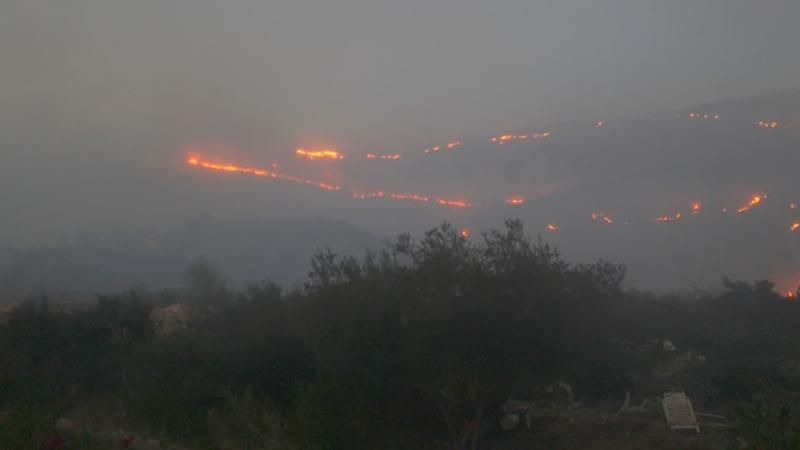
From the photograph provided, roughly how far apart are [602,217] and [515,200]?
64.7ft

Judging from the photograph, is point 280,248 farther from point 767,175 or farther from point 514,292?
point 514,292

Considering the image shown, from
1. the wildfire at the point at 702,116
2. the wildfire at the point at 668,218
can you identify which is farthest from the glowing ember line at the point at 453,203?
the wildfire at the point at 702,116

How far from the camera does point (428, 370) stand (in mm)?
15367

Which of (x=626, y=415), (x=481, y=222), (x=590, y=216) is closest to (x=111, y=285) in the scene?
(x=481, y=222)

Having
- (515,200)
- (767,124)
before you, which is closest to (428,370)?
(515,200)

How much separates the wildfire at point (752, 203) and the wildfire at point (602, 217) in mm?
14372

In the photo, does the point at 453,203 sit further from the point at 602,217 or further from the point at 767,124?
the point at 767,124

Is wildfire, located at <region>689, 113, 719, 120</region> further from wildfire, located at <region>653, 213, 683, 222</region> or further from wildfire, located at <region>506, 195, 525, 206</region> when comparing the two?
wildfire, located at <region>653, 213, 683, 222</region>

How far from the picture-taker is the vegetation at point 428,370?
14.9 metres

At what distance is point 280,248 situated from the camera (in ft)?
292

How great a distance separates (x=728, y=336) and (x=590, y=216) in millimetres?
62278

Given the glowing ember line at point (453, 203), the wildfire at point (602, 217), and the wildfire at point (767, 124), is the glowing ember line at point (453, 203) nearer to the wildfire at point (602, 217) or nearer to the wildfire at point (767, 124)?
the wildfire at point (602, 217)

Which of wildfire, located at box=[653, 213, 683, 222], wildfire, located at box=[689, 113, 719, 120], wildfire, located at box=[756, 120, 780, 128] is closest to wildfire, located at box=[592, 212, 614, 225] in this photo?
wildfire, located at box=[653, 213, 683, 222]

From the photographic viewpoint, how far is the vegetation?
14945 millimetres
